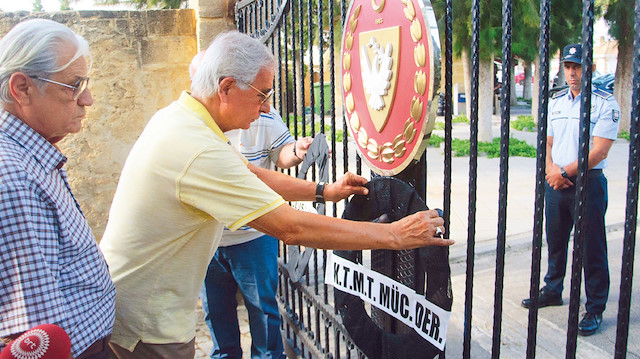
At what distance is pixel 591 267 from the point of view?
3.65m

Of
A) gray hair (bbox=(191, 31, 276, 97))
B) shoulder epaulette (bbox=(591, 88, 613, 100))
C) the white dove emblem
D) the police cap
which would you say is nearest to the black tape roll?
the white dove emblem

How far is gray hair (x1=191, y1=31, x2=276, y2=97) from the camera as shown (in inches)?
75.9

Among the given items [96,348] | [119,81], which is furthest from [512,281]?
[96,348]

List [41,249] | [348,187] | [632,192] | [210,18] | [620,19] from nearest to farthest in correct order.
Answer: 1. [632,192]
2. [41,249]
3. [348,187]
4. [210,18]
5. [620,19]

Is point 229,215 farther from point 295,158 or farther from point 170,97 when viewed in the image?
point 170,97

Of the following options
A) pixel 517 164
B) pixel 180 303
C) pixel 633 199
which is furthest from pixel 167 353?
pixel 517 164

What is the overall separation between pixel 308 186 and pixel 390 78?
0.76m

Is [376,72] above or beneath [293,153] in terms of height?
above

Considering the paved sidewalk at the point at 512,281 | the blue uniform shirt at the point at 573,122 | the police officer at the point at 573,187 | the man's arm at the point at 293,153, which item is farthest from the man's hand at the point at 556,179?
the man's arm at the point at 293,153

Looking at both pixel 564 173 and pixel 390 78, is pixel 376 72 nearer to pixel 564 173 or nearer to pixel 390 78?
pixel 390 78

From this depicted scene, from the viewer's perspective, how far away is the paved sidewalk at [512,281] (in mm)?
3379

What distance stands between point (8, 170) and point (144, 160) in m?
0.51

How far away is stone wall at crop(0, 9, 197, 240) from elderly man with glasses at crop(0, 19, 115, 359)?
2.69 meters

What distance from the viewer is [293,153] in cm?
292
